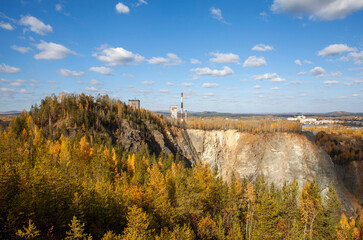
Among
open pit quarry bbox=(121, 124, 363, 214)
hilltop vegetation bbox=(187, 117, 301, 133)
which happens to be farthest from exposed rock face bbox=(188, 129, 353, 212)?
hilltop vegetation bbox=(187, 117, 301, 133)

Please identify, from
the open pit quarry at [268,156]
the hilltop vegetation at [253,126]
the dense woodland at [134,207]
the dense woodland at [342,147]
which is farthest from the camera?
the dense woodland at [342,147]

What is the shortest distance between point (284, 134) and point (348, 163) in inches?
1541

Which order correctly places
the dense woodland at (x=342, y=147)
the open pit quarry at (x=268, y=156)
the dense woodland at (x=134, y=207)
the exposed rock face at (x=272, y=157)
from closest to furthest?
the dense woodland at (x=134, y=207), the exposed rock face at (x=272, y=157), the open pit quarry at (x=268, y=156), the dense woodland at (x=342, y=147)

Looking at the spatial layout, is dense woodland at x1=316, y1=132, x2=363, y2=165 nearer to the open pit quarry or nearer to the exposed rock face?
the open pit quarry

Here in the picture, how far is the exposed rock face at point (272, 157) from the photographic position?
7094 cm

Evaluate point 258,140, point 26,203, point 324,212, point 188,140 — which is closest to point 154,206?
point 26,203

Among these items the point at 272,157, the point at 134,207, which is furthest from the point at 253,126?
the point at 134,207

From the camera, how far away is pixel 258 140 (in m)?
84.8

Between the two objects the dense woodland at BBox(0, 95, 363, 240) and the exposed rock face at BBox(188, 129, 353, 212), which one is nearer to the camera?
the dense woodland at BBox(0, 95, 363, 240)

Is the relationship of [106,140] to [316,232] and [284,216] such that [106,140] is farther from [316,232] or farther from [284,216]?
[316,232]

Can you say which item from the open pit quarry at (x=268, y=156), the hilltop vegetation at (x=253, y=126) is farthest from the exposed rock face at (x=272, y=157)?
the hilltop vegetation at (x=253, y=126)

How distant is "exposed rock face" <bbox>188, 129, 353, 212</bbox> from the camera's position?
70938 mm

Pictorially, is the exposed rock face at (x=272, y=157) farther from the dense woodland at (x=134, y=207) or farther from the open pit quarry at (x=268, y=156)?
the dense woodland at (x=134, y=207)

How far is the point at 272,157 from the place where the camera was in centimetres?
7919
